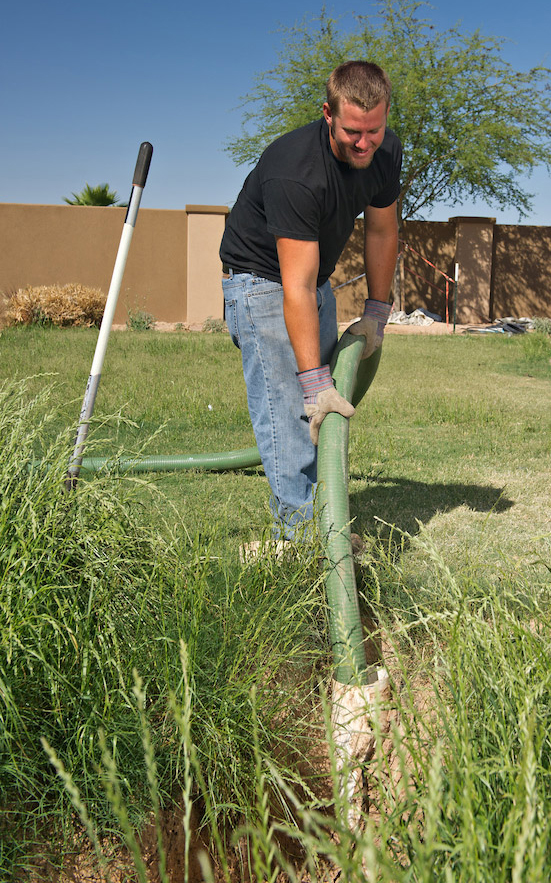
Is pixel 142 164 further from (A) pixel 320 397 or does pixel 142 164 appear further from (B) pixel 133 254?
(B) pixel 133 254

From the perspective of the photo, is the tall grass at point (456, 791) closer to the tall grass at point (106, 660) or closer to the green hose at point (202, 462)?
the tall grass at point (106, 660)

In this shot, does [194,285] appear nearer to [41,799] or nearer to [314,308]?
[314,308]

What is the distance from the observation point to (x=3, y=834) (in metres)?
1.71

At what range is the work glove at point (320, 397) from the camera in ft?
9.16

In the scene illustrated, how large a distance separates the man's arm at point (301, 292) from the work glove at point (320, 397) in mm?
42

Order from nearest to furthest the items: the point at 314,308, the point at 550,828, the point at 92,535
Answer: the point at 550,828
the point at 92,535
the point at 314,308

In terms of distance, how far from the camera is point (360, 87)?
8.73ft

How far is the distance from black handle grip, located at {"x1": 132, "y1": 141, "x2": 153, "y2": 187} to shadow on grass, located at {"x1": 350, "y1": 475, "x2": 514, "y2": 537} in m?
1.93

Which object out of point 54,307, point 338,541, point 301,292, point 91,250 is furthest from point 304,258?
point 91,250

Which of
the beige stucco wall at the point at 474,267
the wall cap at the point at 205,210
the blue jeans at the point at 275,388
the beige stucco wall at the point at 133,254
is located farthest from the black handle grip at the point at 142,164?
the beige stucco wall at the point at 474,267

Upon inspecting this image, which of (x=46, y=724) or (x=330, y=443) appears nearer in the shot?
(x=46, y=724)

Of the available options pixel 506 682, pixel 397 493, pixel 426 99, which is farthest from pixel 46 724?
pixel 426 99

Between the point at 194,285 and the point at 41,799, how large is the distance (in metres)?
16.3

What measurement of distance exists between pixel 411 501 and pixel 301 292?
78.2 inches
